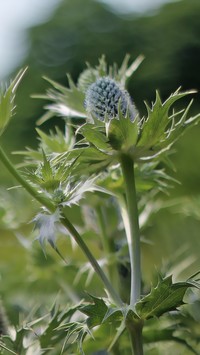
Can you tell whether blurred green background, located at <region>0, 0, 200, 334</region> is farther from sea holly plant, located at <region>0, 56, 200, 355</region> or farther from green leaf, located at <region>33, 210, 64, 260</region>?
green leaf, located at <region>33, 210, 64, 260</region>

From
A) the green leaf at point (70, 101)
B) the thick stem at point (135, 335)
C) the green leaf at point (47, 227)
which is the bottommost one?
the thick stem at point (135, 335)

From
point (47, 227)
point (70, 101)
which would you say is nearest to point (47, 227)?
point (47, 227)

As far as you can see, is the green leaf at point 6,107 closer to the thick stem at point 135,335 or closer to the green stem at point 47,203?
the green stem at point 47,203

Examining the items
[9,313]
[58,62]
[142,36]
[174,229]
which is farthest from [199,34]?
[9,313]

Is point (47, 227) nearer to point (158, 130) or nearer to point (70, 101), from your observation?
point (158, 130)

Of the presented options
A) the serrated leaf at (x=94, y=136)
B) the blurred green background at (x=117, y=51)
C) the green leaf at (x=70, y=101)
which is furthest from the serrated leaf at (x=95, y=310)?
the blurred green background at (x=117, y=51)

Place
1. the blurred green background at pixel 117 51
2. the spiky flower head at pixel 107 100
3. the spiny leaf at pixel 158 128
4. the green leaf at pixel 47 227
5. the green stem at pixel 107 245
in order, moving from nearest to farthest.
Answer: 1. the green leaf at pixel 47 227
2. the spiny leaf at pixel 158 128
3. the spiky flower head at pixel 107 100
4. the green stem at pixel 107 245
5. the blurred green background at pixel 117 51

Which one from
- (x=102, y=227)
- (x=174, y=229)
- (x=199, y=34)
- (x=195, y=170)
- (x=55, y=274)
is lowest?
(x=199, y=34)

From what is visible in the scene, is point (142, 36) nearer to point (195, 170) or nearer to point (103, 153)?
point (195, 170)
